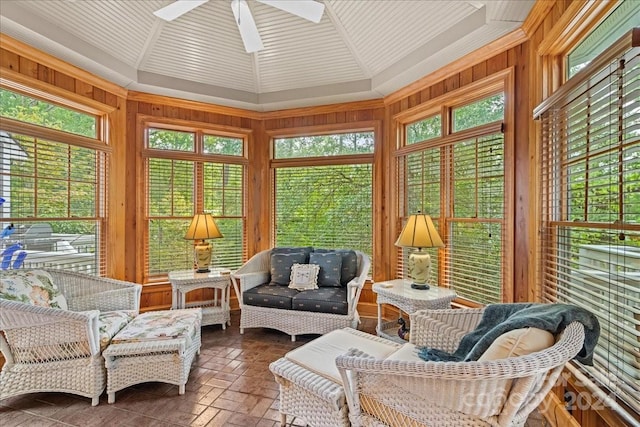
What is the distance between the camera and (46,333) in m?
2.40

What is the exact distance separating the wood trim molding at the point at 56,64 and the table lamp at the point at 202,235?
1.73 metres

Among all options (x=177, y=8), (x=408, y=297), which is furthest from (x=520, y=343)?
(x=177, y=8)

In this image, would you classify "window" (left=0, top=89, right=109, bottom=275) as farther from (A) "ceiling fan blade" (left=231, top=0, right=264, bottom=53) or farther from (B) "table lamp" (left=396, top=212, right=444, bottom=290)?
(B) "table lamp" (left=396, top=212, right=444, bottom=290)

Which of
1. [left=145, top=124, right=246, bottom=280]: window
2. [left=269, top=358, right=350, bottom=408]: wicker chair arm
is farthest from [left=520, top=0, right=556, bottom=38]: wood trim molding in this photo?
[left=145, top=124, right=246, bottom=280]: window

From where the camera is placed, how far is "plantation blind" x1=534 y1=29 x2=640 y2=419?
1554mm

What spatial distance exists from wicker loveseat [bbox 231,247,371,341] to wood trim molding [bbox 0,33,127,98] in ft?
8.44

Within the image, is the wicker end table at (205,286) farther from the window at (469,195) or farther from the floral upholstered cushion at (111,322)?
the window at (469,195)

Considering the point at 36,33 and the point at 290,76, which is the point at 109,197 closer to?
the point at 36,33

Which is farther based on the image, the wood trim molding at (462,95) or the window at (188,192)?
the window at (188,192)

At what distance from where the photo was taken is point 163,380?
2568 millimetres

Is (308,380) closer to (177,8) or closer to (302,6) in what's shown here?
(302,6)

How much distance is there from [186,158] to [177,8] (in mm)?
2120

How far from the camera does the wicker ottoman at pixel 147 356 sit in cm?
247

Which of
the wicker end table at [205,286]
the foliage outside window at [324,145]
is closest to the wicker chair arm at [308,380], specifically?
the wicker end table at [205,286]
